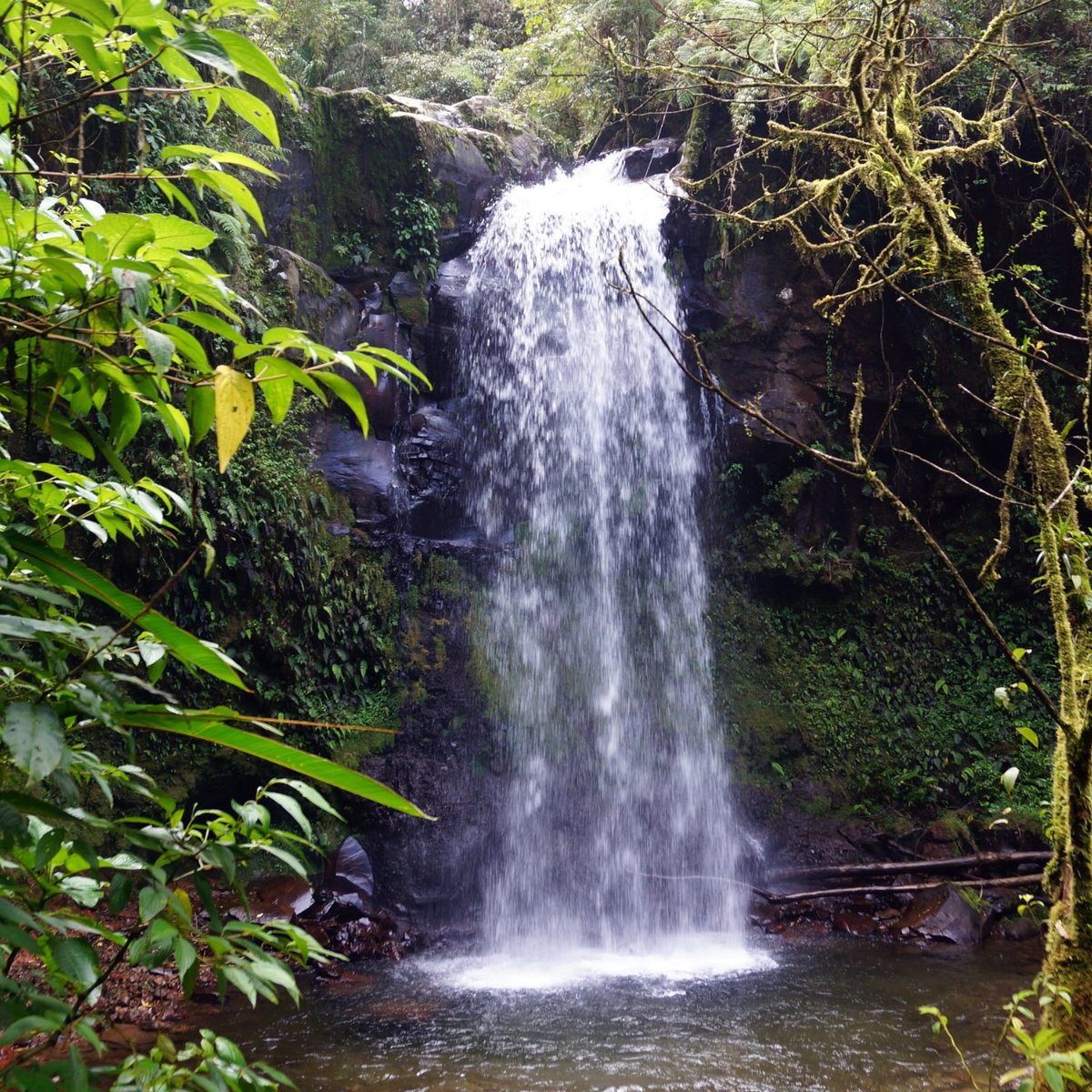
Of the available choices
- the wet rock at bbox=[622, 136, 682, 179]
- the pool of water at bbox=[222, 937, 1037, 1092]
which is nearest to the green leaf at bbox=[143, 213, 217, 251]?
the pool of water at bbox=[222, 937, 1037, 1092]

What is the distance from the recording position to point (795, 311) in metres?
9.52

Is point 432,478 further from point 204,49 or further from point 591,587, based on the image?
point 204,49

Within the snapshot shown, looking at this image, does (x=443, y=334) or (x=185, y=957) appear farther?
(x=443, y=334)

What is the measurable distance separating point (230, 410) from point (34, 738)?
1.38 feet

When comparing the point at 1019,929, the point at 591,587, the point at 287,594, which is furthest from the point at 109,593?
the point at 591,587

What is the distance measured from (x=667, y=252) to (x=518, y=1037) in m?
8.78

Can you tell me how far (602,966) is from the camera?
6.18 m

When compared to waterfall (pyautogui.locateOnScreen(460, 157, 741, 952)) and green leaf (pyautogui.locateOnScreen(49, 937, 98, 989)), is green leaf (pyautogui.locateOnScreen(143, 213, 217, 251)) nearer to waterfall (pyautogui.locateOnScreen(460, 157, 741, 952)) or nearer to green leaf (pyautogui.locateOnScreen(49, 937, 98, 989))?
green leaf (pyautogui.locateOnScreen(49, 937, 98, 989))

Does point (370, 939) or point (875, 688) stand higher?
point (875, 688)

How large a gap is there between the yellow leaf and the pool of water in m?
3.98

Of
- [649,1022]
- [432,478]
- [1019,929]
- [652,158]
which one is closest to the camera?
[649,1022]

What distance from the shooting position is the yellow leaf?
95cm

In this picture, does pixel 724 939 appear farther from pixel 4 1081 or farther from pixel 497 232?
pixel 497 232

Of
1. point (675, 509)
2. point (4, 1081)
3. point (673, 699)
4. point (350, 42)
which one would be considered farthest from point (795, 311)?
point (350, 42)
